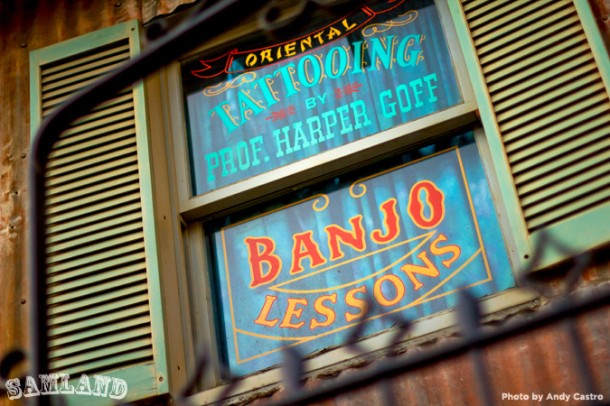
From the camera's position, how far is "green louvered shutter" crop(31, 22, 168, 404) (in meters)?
3.27

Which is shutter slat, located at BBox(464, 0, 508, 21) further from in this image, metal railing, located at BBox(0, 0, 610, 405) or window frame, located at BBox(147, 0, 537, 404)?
metal railing, located at BBox(0, 0, 610, 405)

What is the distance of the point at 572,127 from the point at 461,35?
0.62 m

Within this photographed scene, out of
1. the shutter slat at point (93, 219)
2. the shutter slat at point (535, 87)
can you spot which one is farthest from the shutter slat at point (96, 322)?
the shutter slat at point (535, 87)

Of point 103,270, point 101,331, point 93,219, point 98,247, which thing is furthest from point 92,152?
point 101,331

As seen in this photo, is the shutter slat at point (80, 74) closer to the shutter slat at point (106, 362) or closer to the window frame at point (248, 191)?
the window frame at point (248, 191)

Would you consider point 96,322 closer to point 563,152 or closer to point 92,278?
point 92,278

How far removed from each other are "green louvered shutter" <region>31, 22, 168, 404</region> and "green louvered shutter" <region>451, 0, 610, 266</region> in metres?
1.30

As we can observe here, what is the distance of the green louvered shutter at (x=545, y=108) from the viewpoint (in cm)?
296

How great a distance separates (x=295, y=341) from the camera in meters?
3.26

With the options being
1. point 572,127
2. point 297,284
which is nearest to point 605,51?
point 572,127

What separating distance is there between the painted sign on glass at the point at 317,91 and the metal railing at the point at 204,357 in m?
1.83

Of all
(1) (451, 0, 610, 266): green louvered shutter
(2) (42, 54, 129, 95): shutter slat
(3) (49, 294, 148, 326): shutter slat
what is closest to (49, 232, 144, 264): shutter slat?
(3) (49, 294, 148, 326): shutter slat

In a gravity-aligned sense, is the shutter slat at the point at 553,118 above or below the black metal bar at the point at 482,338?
above

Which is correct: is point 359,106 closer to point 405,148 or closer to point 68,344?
point 405,148
